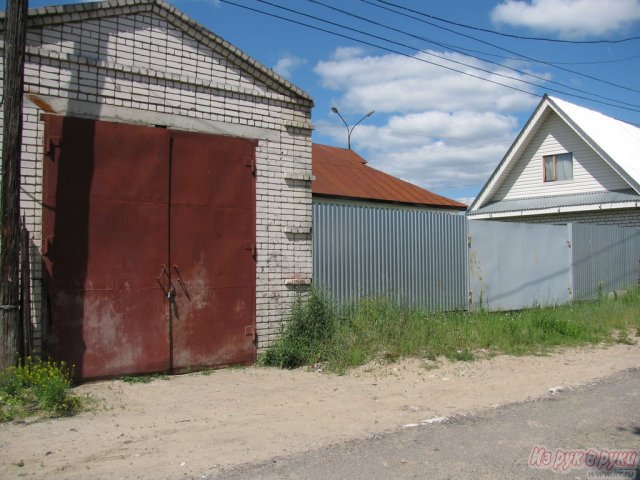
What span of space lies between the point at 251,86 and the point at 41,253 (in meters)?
3.76

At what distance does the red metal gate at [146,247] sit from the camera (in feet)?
23.3

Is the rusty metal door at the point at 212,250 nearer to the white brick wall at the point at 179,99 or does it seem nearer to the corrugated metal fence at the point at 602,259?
the white brick wall at the point at 179,99

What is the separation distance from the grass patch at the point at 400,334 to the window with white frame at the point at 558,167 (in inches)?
407

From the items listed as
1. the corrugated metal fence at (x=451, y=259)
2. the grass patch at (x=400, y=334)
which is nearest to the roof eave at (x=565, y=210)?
the corrugated metal fence at (x=451, y=259)

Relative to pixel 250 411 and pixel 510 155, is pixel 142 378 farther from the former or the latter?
pixel 510 155

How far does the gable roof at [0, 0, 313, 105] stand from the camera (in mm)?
7184

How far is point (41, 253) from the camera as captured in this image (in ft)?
22.7

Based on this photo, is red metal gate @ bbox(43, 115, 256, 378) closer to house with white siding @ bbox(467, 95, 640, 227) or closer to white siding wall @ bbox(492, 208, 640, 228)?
house with white siding @ bbox(467, 95, 640, 227)

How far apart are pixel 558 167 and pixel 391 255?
12282 mm

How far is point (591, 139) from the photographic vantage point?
1862cm

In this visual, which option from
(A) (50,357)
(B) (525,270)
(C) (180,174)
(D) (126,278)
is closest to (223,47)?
(C) (180,174)

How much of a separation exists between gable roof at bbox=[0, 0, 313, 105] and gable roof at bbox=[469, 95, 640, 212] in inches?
498

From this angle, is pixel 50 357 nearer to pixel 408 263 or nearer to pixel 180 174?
pixel 180 174

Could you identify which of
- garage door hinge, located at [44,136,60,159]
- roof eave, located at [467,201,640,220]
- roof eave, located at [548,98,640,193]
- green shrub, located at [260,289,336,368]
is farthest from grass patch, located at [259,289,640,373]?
roof eave, located at [548,98,640,193]
